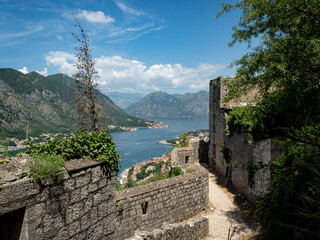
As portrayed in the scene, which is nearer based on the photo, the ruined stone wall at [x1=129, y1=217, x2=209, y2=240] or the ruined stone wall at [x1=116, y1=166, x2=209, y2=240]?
the ruined stone wall at [x1=129, y1=217, x2=209, y2=240]

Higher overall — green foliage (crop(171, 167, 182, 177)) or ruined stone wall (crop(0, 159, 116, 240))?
ruined stone wall (crop(0, 159, 116, 240))

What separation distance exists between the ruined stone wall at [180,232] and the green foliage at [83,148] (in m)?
2.55

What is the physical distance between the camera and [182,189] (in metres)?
8.12

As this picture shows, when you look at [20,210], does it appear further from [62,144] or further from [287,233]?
[287,233]

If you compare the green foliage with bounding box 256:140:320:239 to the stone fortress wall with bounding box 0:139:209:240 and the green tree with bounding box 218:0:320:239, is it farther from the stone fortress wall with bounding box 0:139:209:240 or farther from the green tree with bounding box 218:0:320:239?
the stone fortress wall with bounding box 0:139:209:240

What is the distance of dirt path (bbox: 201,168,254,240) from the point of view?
7309mm

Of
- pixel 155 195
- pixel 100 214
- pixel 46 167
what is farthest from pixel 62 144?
pixel 155 195

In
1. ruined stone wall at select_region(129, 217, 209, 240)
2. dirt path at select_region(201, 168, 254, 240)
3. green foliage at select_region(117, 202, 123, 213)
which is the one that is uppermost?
green foliage at select_region(117, 202, 123, 213)

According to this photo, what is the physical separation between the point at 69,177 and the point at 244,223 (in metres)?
8.03

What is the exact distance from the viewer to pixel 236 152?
443 inches

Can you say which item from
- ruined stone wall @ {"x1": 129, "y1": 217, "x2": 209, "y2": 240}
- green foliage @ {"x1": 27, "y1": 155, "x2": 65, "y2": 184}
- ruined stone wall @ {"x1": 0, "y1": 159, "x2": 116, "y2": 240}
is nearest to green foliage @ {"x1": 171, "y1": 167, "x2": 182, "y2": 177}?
ruined stone wall @ {"x1": 129, "y1": 217, "x2": 209, "y2": 240}

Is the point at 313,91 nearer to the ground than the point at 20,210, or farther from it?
farther from it

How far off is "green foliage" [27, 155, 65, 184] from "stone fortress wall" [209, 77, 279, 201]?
4.91 meters

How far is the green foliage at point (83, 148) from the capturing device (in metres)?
2.61
